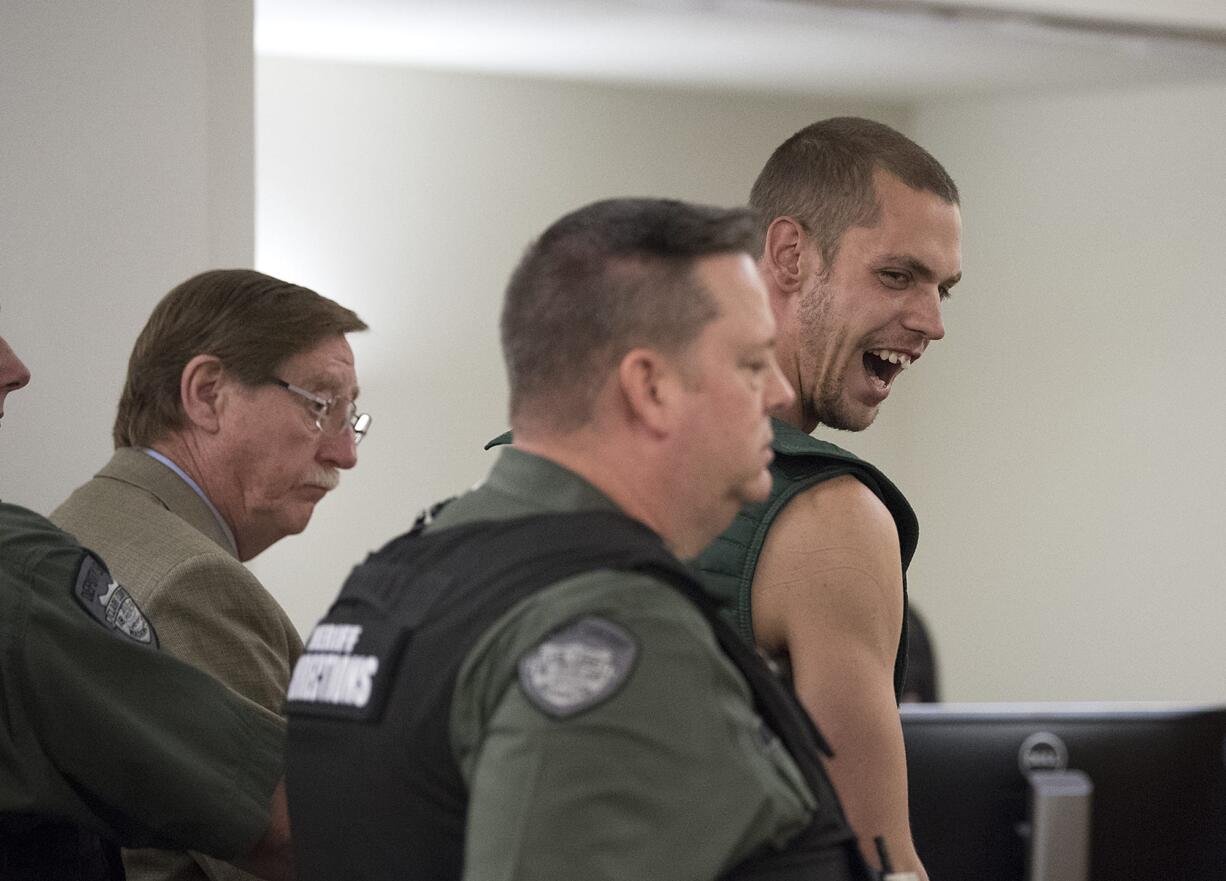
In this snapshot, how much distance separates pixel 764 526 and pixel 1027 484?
415 cm

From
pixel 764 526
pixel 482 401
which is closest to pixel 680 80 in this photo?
pixel 482 401

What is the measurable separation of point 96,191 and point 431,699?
1798 mm

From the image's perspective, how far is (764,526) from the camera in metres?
1.35

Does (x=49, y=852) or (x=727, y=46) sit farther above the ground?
(x=727, y=46)

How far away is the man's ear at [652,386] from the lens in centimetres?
99

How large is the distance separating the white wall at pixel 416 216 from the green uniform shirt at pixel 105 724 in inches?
136

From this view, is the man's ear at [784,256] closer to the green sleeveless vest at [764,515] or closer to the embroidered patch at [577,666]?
the green sleeveless vest at [764,515]

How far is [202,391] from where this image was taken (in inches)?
73.9

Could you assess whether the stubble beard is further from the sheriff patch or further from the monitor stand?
the sheriff patch

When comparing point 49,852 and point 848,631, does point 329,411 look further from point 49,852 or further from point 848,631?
point 848,631

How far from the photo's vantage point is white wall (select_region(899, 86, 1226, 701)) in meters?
4.75

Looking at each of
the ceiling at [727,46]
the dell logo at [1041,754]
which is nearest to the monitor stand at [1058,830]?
the dell logo at [1041,754]

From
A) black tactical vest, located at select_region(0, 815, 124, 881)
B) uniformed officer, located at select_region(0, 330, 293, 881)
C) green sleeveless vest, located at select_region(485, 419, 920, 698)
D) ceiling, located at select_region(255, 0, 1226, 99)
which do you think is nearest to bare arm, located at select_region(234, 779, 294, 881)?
uniformed officer, located at select_region(0, 330, 293, 881)

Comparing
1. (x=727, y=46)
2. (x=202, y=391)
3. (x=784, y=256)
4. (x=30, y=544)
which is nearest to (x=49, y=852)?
(x=30, y=544)
